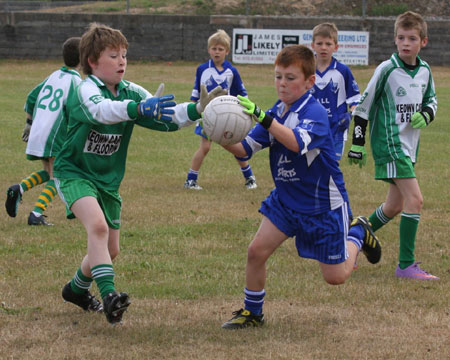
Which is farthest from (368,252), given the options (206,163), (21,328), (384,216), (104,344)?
(206,163)

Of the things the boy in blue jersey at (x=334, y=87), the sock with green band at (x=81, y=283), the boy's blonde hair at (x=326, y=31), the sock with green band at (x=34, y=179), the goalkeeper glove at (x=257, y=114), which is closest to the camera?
the goalkeeper glove at (x=257, y=114)

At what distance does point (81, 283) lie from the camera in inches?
211

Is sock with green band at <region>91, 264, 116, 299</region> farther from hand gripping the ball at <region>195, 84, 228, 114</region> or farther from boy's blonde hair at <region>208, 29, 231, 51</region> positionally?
boy's blonde hair at <region>208, 29, 231, 51</region>

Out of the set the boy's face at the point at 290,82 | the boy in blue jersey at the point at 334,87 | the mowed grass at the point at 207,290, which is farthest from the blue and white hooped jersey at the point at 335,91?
the boy's face at the point at 290,82

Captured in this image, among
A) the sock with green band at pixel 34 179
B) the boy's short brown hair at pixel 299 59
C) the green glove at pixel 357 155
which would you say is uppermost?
the boy's short brown hair at pixel 299 59

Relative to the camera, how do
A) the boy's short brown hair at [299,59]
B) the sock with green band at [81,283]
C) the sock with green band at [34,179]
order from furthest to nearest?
the sock with green band at [34,179]
the sock with green band at [81,283]
the boy's short brown hair at [299,59]

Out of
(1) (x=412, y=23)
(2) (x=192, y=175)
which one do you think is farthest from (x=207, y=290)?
(2) (x=192, y=175)

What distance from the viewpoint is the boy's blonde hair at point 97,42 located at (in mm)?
5117

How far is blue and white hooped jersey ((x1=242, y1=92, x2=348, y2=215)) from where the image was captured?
16.0ft

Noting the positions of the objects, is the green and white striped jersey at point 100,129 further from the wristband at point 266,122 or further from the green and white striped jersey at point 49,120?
the green and white striped jersey at point 49,120

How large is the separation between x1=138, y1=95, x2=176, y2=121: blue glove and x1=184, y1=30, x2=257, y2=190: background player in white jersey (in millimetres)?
5957

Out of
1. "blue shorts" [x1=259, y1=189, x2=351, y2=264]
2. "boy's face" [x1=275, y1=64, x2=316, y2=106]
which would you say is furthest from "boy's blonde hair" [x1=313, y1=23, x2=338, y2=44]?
"blue shorts" [x1=259, y1=189, x2=351, y2=264]

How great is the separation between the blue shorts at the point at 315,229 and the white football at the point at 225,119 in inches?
22.7

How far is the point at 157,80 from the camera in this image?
89.2 ft
